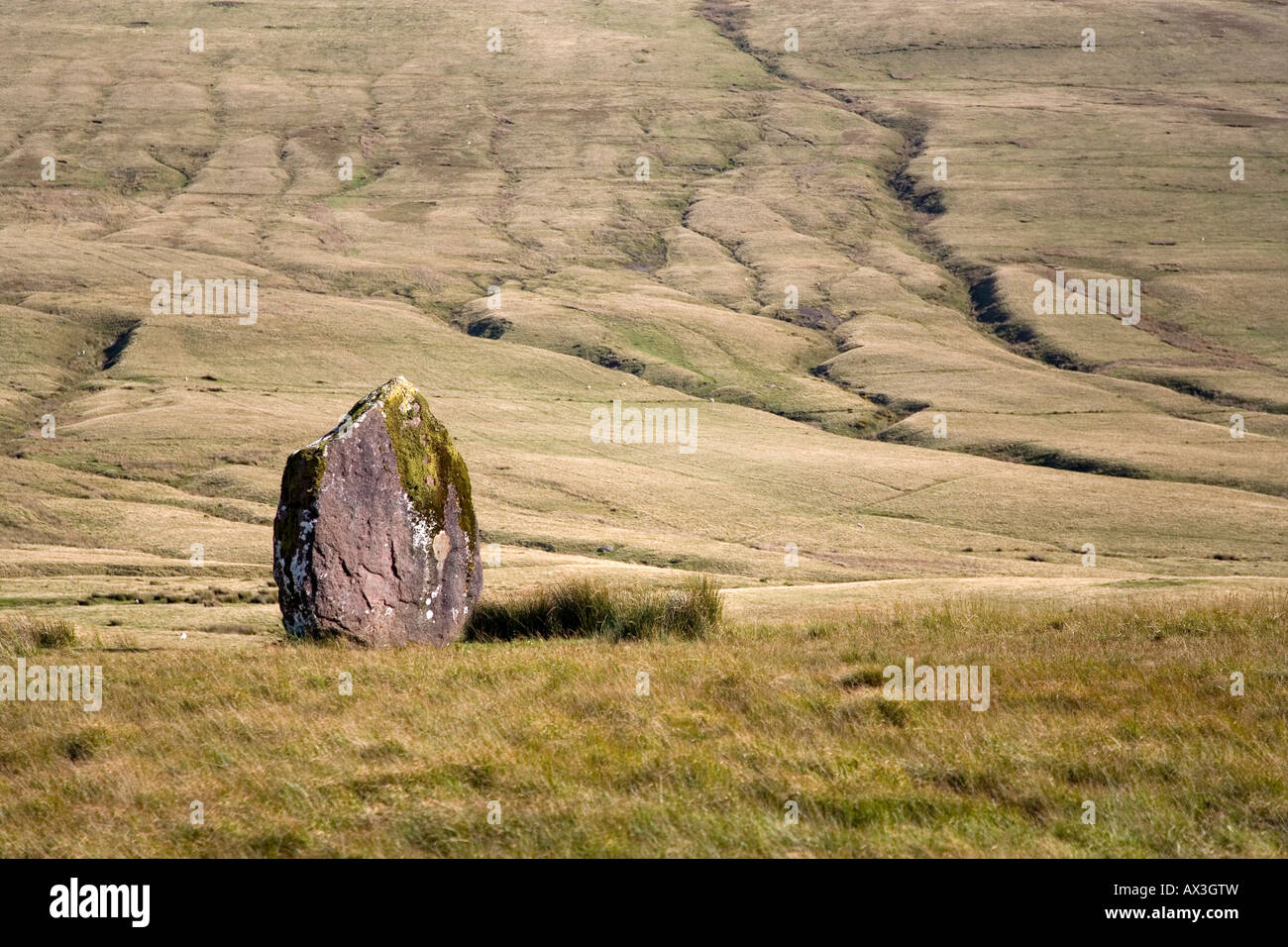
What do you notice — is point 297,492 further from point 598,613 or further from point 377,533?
point 598,613

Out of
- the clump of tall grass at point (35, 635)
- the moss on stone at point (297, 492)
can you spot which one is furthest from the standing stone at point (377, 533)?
the clump of tall grass at point (35, 635)

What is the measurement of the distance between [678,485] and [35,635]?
47956 mm

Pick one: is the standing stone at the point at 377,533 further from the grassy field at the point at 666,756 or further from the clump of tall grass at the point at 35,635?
the clump of tall grass at the point at 35,635

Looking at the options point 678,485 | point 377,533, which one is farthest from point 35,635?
point 678,485

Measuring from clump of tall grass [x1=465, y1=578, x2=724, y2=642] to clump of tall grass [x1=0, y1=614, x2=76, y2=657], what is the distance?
5.88 meters

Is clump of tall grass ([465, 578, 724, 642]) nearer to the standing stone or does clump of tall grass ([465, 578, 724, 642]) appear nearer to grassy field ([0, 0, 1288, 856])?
grassy field ([0, 0, 1288, 856])

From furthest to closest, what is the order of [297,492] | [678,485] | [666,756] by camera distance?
[678,485] → [297,492] → [666,756]

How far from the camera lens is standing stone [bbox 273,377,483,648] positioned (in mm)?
16453

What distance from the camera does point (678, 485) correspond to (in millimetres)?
63812

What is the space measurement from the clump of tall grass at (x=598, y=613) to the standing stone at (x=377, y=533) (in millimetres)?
579

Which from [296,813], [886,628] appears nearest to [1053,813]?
[296,813]

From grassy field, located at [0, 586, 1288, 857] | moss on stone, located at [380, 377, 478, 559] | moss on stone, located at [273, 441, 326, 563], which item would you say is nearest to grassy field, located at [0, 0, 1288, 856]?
grassy field, located at [0, 586, 1288, 857]

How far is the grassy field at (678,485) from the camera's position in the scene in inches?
361
